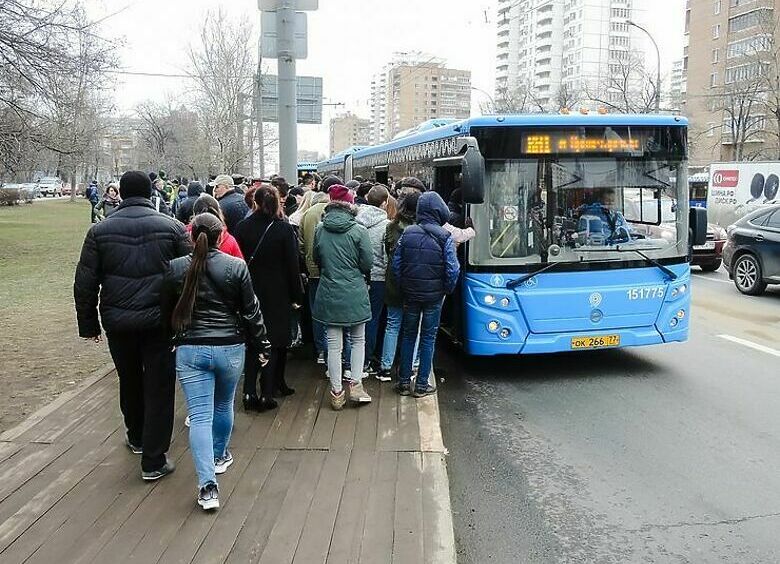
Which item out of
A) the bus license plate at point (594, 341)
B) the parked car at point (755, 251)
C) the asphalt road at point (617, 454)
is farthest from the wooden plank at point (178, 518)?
the parked car at point (755, 251)

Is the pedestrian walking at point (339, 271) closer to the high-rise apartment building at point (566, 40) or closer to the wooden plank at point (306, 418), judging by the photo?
the wooden plank at point (306, 418)

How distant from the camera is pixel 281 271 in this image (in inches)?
228

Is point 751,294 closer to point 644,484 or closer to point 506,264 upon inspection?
point 506,264

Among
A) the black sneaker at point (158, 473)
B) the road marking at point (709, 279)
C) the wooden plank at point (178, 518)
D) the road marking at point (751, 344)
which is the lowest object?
the wooden plank at point (178, 518)

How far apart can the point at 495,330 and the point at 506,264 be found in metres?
0.68

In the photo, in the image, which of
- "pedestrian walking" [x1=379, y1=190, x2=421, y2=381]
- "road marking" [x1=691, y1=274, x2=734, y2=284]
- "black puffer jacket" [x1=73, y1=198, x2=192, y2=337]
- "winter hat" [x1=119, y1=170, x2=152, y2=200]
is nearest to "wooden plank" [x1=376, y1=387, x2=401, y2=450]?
"pedestrian walking" [x1=379, y1=190, x2=421, y2=381]

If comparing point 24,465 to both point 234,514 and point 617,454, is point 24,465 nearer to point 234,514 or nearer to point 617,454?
point 234,514

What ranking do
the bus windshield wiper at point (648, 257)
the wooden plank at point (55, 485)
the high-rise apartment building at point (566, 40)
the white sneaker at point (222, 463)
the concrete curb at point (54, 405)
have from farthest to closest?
the high-rise apartment building at point (566, 40) < the bus windshield wiper at point (648, 257) < the concrete curb at point (54, 405) < the white sneaker at point (222, 463) < the wooden plank at point (55, 485)

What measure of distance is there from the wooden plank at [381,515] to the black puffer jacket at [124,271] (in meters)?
1.73

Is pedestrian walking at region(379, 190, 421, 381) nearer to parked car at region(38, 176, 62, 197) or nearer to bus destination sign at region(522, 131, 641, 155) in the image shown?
bus destination sign at region(522, 131, 641, 155)

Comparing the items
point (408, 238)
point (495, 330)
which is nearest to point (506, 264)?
point (495, 330)

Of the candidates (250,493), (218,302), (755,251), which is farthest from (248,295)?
(755,251)

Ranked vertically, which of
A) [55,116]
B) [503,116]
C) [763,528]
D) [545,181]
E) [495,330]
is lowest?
[763,528]

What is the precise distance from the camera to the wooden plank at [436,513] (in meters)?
3.66
